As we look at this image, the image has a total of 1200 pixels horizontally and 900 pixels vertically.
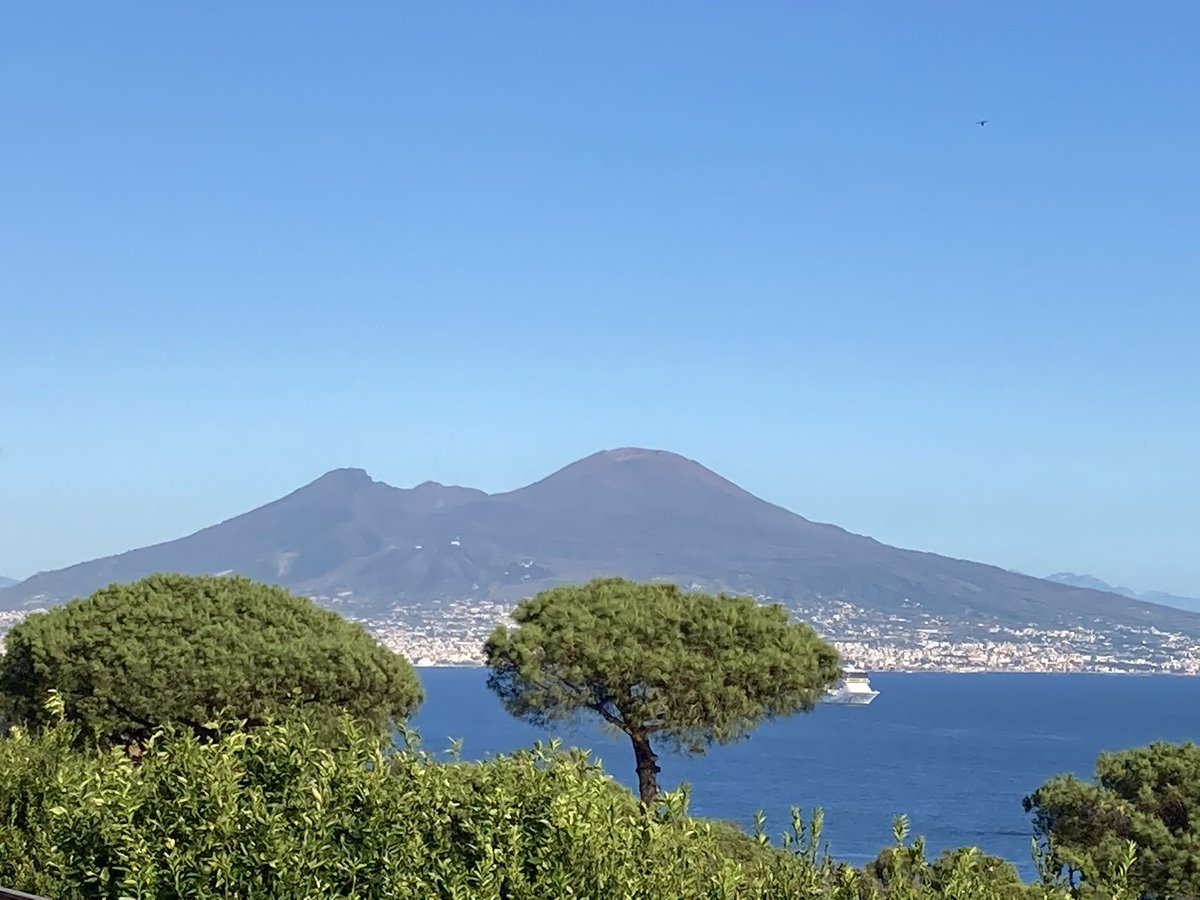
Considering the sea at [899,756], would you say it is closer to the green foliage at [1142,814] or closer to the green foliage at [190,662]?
the green foliage at [1142,814]

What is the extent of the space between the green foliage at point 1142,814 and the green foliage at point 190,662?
10.3 m

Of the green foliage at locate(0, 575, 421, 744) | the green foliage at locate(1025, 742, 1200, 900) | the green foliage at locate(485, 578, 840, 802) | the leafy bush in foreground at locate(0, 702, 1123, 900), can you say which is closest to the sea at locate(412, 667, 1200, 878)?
the green foliage at locate(485, 578, 840, 802)

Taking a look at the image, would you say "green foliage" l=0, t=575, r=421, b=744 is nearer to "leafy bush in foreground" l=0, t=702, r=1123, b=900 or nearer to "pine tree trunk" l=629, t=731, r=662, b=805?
"pine tree trunk" l=629, t=731, r=662, b=805

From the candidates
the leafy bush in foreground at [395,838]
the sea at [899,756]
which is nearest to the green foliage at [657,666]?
the leafy bush in foreground at [395,838]

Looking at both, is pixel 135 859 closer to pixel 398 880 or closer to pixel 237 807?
pixel 237 807

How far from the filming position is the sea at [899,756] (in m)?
78.1

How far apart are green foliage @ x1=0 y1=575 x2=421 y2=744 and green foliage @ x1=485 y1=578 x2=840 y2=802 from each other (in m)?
2.27

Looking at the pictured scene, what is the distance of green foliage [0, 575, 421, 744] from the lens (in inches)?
875

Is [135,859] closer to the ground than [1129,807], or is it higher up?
higher up

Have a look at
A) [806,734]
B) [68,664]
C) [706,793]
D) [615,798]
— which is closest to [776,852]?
[615,798]

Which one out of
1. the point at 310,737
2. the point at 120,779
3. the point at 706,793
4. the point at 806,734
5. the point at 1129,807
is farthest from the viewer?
the point at 806,734

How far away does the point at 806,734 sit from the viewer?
5187 inches

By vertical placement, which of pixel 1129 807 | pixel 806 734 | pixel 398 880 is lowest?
pixel 806 734

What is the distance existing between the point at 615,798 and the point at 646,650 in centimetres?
1613
